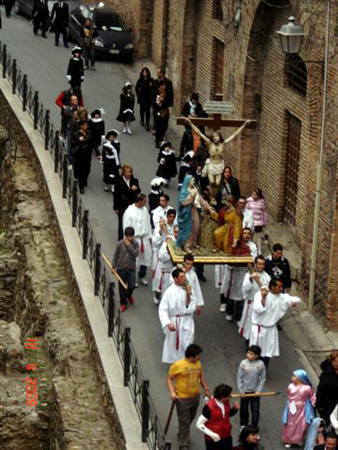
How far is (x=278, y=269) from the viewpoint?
2170 cm

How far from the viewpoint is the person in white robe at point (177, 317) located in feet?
66.0

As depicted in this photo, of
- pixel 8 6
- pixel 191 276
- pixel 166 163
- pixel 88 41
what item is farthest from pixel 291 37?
pixel 8 6

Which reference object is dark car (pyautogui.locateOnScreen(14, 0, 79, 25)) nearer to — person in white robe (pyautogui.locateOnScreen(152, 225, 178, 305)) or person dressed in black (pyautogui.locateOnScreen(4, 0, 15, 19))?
person dressed in black (pyautogui.locateOnScreen(4, 0, 15, 19))

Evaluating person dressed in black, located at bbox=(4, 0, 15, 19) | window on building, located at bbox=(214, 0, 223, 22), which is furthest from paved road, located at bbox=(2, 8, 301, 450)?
person dressed in black, located at bbox=(4, 0, 15, 19)

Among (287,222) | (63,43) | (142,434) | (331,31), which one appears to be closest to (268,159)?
(287,222)

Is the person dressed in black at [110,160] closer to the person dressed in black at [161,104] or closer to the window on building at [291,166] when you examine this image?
the person dressed in black at [161,104]

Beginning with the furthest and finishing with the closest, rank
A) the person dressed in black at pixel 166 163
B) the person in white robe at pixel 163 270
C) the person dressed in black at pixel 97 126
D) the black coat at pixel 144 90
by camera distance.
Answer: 1. the black coat at pixel 144 90
2. the person dressed in black at pixel 97 126
3. the person dressed in black at pixel 166 163
4. the person in white robe at pixel 163 270

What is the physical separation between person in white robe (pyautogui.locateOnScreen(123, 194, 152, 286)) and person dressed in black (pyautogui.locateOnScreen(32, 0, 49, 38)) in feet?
58.9

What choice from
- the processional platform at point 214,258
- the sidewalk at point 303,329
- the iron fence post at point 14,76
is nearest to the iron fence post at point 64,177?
the sidewalk at point 303,329

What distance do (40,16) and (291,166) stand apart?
16.8 metres

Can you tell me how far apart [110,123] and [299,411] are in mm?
14977

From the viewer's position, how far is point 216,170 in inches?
930

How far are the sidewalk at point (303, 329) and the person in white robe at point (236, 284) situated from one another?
36.2 inches

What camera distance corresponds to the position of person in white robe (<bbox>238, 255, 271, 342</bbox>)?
68.2 feet
